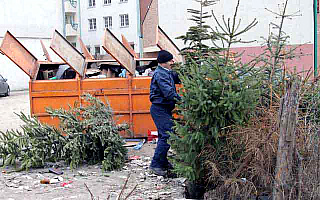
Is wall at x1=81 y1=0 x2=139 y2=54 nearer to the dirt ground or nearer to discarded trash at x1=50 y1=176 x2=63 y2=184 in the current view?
the dirt ground

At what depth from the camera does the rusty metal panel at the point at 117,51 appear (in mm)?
7379

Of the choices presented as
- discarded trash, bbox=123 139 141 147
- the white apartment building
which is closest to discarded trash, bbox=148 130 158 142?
discarded trash, bbox=123 139 141 147

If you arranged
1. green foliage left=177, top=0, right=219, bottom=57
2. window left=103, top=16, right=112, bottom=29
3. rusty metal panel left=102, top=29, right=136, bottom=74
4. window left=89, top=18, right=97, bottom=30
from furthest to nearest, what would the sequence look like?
window left=89, top=18, right=97, bottom=30 → window left=103, top=16, right=112, bottom=29 → rusty metal panel left=102, top=29, right=136, bottom=74 → green foliage left=177, top=0, right=219, bottom=57

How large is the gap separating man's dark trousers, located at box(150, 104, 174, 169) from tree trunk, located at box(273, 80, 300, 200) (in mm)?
2324

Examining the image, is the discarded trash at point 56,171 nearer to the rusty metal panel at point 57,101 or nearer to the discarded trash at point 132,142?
the discarded trash at point 132,142

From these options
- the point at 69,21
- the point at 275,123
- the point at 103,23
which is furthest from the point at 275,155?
the point at 69,21

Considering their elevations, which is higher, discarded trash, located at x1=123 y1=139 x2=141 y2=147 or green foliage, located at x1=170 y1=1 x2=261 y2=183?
green foliage, located at x1=170 y1=1 x2=261 y2=183

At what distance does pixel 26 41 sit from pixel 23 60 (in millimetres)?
22814

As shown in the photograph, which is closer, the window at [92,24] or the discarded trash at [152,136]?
the discarded trash at [152,136]

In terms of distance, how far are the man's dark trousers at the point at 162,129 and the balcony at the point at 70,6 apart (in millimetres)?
36822

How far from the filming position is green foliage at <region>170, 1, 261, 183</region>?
4.29 metres

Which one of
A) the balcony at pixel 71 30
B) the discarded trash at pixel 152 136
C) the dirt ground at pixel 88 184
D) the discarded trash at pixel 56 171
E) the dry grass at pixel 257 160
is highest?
the balcony at pixel 71 30

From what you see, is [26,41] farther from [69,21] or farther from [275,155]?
[275,155]

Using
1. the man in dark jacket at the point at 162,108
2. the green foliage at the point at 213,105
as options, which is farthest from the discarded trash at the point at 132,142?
the green foliage at the point at 213,105
